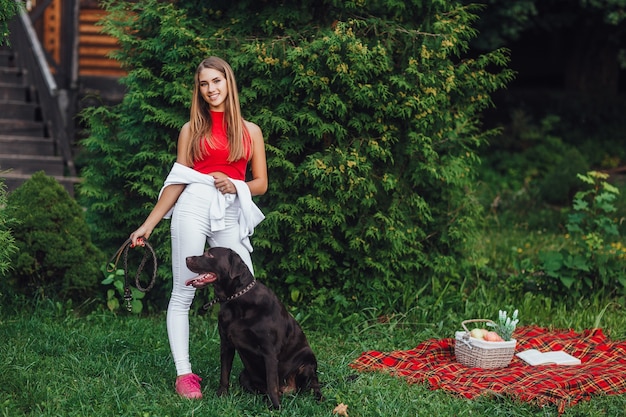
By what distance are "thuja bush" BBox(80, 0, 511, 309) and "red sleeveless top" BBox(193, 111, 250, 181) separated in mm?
1466

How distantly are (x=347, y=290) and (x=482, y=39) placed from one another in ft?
23.9

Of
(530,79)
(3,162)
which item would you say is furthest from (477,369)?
(530,79)

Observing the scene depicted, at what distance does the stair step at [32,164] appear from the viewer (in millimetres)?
10383

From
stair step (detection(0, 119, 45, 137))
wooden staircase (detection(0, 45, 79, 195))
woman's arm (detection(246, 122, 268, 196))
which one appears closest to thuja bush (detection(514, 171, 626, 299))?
woman's arm (detection(246, 122, 268, 196))

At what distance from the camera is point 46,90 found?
11008mm

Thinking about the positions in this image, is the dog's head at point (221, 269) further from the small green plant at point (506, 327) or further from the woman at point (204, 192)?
the small green plant at point (506, 327)

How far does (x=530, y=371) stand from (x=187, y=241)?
244 cm

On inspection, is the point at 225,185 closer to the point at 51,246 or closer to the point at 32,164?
the point at 51,246

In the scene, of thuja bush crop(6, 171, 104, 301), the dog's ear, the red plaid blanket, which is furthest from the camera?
thuja bush crop(6, 171, 104, 301)

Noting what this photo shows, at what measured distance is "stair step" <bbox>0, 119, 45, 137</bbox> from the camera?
10992mm

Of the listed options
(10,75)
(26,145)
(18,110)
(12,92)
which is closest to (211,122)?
(26,145)

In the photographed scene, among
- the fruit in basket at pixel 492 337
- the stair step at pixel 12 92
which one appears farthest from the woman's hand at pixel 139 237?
the stair step at pixel 12 92

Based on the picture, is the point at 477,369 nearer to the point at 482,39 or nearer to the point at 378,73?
the point at 378,73

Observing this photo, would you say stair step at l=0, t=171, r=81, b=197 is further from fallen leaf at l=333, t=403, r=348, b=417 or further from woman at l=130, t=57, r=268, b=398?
fallen leaf at l=333, t=403, r=348, b=417
